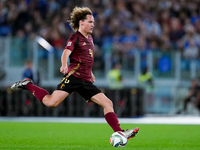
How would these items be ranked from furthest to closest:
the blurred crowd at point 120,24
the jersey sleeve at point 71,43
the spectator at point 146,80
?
the blurred crowd at point 120,24 < the spectator at point 146,80 < the jersey sleeve at point 71,43

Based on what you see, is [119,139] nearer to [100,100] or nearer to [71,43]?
[100,100]

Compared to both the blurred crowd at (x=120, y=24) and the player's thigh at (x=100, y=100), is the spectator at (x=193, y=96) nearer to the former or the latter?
the blurred crowd at (x=120, y=24)

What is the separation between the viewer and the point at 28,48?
18422 mm

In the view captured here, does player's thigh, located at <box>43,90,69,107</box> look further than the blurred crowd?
No

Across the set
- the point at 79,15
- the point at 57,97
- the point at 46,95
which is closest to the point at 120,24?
the point at 79,15

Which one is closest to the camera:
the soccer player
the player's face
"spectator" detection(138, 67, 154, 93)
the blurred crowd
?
the soccer player

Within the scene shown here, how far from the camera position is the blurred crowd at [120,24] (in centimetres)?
1942

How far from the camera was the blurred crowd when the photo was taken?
19422 millimetres

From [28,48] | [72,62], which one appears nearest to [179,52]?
[28,48]

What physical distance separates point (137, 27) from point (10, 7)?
22.2ft

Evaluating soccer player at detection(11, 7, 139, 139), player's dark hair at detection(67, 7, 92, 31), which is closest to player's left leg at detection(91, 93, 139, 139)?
soccer player at detection(11, 7, 139, 139)

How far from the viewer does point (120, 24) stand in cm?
2158

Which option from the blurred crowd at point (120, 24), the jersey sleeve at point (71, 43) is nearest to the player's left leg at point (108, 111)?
the jersey sleeve at point (71, 43)

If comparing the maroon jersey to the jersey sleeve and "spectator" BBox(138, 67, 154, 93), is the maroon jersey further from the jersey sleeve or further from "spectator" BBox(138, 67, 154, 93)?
"spectator" BBox(138, 67, 154, 93)
